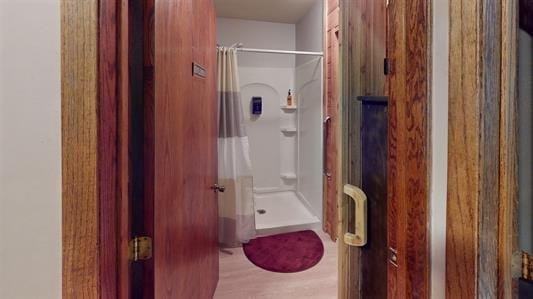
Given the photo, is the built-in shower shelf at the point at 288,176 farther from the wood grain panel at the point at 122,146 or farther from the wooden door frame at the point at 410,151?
the wood grain panel at the point at 122,146

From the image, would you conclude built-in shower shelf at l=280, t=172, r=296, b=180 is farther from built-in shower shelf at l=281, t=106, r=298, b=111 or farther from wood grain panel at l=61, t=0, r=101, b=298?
wood grain panel at l=61, t=0, r=101, b=298

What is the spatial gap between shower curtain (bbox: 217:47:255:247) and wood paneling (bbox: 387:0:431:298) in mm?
2389

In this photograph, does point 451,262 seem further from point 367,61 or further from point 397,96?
point 367,61

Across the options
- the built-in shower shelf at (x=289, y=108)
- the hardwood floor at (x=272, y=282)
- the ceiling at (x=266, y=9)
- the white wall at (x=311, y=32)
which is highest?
the ceiling at (x=266, y=9)

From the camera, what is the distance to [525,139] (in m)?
0.59

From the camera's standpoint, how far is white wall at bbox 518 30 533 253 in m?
0.59

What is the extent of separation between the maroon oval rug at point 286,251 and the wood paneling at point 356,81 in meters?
1.60

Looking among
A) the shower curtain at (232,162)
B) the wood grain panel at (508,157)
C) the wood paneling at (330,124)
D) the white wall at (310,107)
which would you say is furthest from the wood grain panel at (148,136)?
the white wall at (310,107)

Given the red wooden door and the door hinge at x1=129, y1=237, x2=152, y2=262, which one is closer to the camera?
the door hinge at x1=129, y1=237, x2=152, y2=262

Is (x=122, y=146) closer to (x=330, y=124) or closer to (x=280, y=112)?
(x=330, y=124)

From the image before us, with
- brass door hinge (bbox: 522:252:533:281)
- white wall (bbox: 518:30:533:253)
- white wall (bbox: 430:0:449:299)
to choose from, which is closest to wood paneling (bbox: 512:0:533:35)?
white wall (bbox: 518:30:533:253)

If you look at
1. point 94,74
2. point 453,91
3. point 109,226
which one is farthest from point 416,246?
point 94,74

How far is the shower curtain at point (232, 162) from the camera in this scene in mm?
3070

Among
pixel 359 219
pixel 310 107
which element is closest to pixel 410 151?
pixel 359 219
